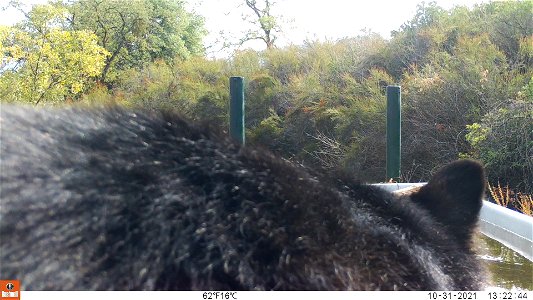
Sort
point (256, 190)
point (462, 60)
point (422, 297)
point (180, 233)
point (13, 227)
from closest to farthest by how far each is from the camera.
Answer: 1. point (13, 227)
2. point (180, 233)
3. point (256, 190)
4. point (422, 297)
5. point (462, 60)

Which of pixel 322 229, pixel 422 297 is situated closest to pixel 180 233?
pixel 322 229

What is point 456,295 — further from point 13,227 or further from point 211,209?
point 13,227

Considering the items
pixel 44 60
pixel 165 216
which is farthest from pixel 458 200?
pixel 44 60

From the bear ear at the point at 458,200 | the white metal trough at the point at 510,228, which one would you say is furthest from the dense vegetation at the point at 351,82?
the bear ear at the point at 458,200

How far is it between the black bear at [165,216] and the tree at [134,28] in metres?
23.1

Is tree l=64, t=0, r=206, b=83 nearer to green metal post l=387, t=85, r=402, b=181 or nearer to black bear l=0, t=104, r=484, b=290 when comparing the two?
green metal post l=387, t=85, r=402, b=181

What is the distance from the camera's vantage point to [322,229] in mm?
1136

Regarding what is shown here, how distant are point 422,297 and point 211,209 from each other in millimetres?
510

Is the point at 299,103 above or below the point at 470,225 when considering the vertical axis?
above

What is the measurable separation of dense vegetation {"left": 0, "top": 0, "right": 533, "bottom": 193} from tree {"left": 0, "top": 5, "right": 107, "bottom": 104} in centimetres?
4

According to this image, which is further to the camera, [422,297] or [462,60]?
[462,60]

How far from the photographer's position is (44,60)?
17484 mm

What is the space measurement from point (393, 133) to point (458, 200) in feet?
16.1

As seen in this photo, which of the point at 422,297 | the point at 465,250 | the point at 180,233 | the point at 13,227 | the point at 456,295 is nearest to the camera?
the point at 13,227
